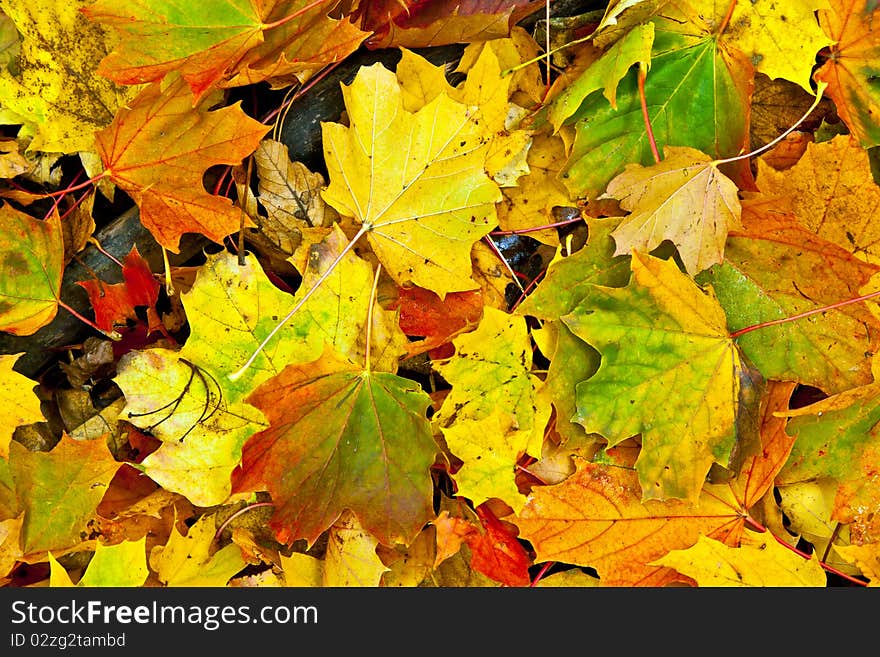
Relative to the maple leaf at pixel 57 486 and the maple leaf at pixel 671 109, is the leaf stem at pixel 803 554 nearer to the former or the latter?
the maple leaf at pixel 671 109

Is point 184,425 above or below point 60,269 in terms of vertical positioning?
below

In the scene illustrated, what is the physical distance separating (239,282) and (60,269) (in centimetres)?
32

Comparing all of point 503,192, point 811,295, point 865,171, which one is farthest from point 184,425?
point 865,171

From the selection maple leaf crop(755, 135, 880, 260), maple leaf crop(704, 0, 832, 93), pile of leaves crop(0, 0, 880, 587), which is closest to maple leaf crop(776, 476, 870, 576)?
pile of leaves crop(0, 0, 880, 587)

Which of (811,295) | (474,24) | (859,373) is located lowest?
(859,373)

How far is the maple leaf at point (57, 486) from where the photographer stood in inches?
51.8

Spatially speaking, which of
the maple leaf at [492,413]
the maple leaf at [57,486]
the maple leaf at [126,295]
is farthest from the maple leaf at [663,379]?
the maple leaf at [57,486]

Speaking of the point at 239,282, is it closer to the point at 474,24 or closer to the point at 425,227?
the point at 425,227

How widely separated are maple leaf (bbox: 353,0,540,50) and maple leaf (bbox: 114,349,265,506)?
2.23 ft

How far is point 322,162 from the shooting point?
4.54 ft

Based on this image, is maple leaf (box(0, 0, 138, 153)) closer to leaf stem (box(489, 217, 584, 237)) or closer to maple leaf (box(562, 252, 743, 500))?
leaf stem (box(489, 217, 584, 237))

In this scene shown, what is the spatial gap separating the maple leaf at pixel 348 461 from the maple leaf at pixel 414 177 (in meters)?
0.23

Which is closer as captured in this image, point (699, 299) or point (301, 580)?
point (699, 299)

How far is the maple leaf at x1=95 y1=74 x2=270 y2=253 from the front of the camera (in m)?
1.24
